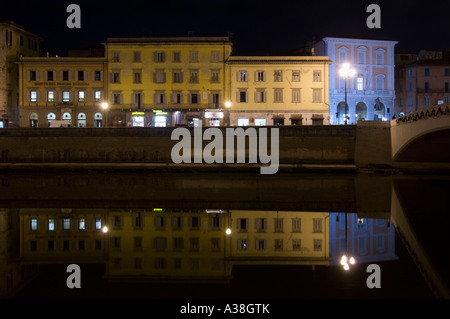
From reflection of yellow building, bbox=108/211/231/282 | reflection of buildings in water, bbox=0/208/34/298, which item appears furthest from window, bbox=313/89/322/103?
reflection of buildings in water, bbox=0/208/34/298

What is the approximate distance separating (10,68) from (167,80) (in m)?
16.5

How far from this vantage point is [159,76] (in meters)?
62.1

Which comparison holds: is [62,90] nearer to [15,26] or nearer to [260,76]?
[15,26]

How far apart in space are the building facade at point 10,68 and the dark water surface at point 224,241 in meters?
30.1

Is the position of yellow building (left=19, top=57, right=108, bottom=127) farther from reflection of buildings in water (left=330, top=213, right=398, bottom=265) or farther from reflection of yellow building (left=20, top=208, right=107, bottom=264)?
reflection of buildings in water (left=330, top=213, right=398, bottom=265)

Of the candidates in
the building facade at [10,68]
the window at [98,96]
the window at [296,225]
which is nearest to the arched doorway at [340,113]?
the window at [98,96]

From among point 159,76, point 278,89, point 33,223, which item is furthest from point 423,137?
point 159,76

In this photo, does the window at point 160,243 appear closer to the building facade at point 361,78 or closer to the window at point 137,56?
the window at point 137,56

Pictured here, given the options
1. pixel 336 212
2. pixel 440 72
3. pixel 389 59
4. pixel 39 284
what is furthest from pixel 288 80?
pixel 39 284

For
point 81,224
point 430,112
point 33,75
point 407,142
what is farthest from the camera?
point 33,75

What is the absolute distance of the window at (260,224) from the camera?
20.4 metres

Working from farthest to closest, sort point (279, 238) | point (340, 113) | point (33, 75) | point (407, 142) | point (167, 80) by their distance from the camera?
point (340, 113), point (33, 75), point (167, 80), point (407, 142), point (279, 238)

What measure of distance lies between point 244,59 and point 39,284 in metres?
50.1
